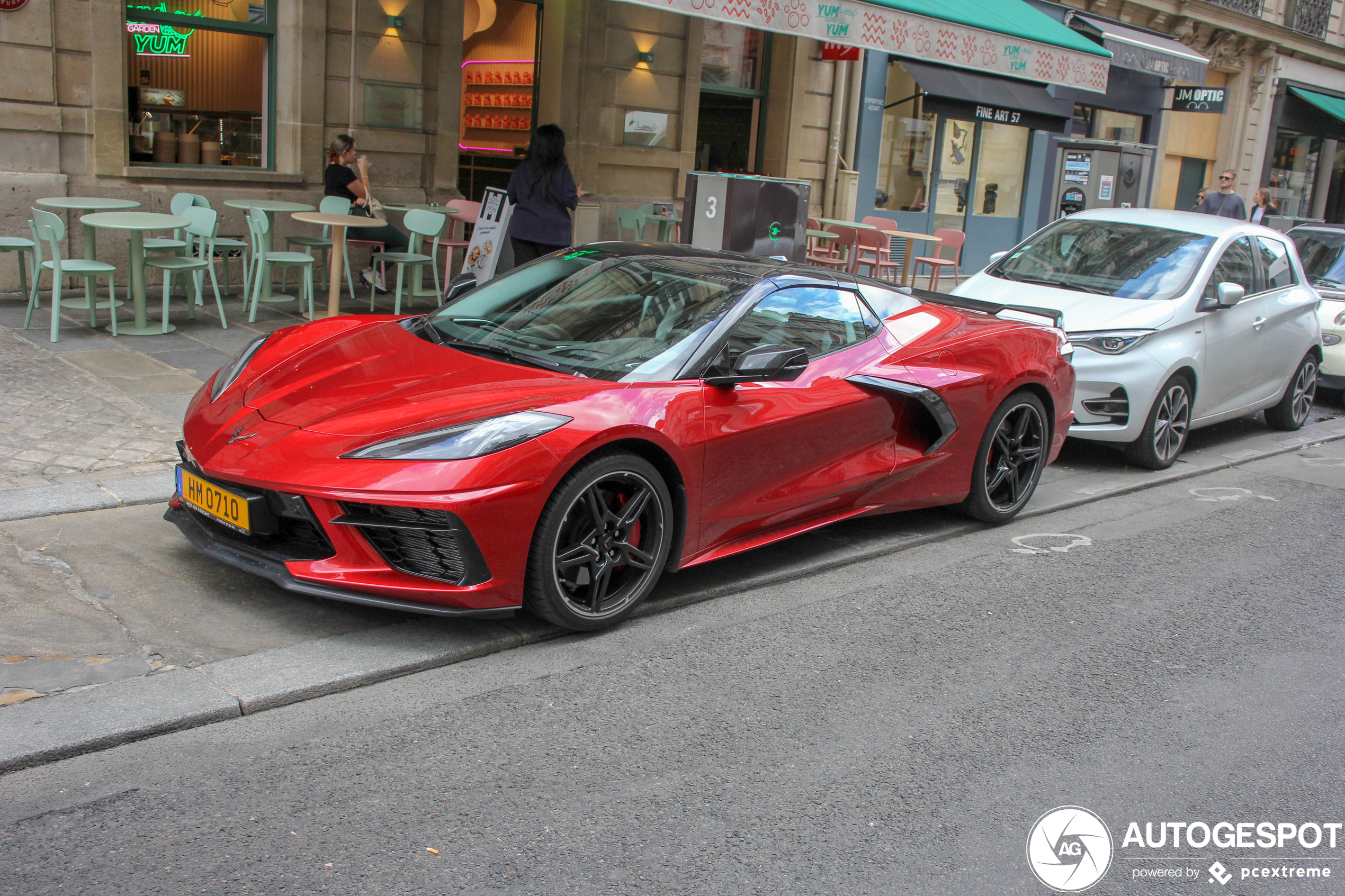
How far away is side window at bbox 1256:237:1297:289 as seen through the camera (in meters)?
8.74

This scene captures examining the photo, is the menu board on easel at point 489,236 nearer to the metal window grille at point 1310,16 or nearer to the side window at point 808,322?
the side window at point 808,322

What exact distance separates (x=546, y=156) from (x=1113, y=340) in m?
4.39

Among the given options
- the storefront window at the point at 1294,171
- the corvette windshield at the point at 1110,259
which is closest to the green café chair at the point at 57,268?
the corvette windshield at the point at 1110,259

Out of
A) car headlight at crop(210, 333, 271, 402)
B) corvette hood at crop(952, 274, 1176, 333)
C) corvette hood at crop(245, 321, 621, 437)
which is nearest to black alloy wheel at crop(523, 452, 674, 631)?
corvette hood at crop(245, 321, 621, 437)

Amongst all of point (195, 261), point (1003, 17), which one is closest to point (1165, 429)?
point (1003, 17)

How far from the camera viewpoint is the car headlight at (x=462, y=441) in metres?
3.81

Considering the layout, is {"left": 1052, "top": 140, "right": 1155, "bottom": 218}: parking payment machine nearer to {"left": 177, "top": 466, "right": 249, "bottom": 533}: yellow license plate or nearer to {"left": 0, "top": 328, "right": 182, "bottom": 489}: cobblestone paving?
{"left": 0, "top": 328, "right": 182, "bottom": 489}: cobblestone paving

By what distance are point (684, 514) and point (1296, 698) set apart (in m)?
2.41

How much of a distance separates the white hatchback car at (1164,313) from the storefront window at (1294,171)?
70.1 feet

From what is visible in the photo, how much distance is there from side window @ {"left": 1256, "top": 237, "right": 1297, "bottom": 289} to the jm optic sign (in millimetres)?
14007

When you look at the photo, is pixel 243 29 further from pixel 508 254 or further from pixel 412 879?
pixel 412 879

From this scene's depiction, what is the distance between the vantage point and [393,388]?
14.0ft

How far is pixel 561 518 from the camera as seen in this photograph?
396 centimetres

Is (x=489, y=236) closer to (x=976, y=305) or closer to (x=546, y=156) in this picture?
(x=546, y=156)
